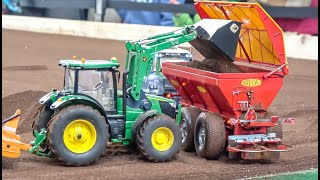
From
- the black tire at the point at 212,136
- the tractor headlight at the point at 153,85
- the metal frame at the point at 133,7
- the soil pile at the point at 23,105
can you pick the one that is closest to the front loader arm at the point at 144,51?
the black tire at the point at 212,136

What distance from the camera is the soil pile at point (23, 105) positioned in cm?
1123

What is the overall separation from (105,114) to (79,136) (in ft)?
1.70

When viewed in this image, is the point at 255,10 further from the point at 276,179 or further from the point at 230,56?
the point at 276,179

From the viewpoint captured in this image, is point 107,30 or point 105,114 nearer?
point 105,114

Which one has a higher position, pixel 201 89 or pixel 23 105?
pixel 201 89

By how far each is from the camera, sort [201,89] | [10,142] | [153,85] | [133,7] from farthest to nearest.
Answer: [133,7] → [153,85] → [201,89] → [10,142]

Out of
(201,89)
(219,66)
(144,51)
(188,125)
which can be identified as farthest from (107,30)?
(144,51)

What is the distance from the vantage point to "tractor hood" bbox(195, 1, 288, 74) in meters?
9.18

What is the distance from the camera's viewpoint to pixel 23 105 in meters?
12.0

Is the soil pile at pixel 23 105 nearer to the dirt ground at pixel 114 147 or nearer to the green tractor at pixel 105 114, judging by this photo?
the dirt ground at pixel 114 147

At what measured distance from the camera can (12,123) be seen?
820 cm

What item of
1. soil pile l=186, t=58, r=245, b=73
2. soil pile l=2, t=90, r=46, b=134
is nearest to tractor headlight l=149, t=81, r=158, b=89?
soil pile l=2, t=90, r=46, b=134

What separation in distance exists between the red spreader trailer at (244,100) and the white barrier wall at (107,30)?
8.90m

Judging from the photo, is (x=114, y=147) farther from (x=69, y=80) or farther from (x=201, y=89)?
(x=201, y=89)
